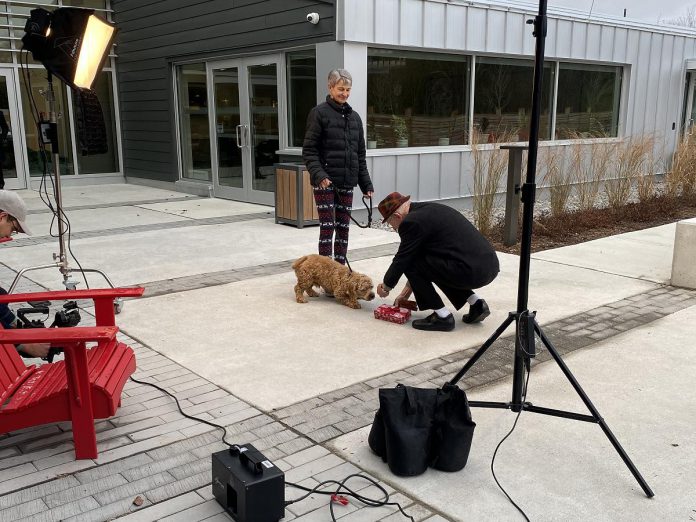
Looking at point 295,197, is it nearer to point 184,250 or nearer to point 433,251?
point 184,250

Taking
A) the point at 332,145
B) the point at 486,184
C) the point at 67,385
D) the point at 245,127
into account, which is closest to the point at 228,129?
the point at 245,127

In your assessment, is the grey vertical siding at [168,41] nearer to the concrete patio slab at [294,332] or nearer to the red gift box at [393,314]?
the concrete patio slab at [294,332]

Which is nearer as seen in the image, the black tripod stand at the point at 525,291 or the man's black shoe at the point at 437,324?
the black tripod stand at the point at 525,291

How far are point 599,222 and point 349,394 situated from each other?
6.35 m

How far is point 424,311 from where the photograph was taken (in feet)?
17.1

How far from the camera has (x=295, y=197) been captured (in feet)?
28.4

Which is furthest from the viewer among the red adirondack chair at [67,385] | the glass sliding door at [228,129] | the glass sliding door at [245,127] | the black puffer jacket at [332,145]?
the glass sliding door at [228,129]

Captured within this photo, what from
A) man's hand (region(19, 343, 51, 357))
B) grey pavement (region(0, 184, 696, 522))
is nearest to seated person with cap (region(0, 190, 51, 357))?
man's hand (region(19, 343, 51, 357))

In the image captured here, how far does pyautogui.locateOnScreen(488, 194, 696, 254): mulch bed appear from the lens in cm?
807

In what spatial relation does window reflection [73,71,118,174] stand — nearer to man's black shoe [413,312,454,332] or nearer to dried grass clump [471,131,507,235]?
dried grass clump [471,131,507,235]

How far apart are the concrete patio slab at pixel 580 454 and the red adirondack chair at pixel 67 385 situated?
42.8 inches

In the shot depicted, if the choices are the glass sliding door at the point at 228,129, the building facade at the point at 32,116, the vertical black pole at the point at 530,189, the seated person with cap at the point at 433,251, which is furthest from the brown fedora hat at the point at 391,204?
the building facade at the point at 32,116

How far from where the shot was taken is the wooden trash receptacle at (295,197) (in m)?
8.58

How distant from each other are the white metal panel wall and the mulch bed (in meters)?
1.86
